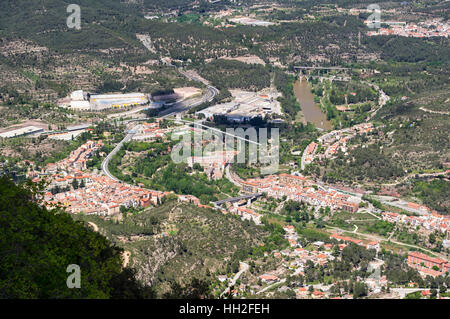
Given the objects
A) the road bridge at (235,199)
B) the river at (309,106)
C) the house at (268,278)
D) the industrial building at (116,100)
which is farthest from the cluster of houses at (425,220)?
the industrial building at (116,100)

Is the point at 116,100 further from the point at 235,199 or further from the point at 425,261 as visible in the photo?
the point at 425,261

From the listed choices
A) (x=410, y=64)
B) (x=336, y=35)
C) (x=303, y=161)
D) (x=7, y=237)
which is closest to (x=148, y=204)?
(x=303, y=161)

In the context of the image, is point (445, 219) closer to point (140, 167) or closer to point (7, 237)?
point (140, 167)

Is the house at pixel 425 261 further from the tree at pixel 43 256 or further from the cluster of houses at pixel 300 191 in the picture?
the tree at pixel 43 256

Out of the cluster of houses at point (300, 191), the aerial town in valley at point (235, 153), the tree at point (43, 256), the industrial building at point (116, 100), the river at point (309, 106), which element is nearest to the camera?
the tree at point (43, 256)

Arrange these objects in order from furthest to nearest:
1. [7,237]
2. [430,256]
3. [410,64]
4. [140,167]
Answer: [410,64], [140,167], [430,256], [7,237]

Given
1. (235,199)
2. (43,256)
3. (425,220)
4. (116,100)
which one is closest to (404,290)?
(425,220)
